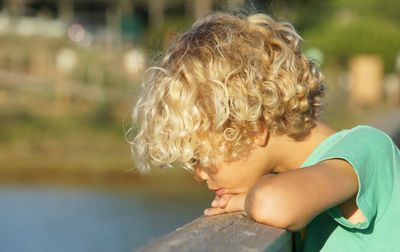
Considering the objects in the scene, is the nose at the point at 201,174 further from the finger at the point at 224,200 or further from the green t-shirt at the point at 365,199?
the green t-shirt at the point at 365,199

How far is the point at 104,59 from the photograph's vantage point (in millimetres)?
32812

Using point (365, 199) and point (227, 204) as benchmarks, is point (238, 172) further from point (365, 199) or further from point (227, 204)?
point (365, 199)

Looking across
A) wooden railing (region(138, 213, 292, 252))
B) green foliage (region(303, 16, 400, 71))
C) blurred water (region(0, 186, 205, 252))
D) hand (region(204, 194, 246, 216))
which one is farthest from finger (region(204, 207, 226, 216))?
green foliage (region(303, 16, 400, 71))

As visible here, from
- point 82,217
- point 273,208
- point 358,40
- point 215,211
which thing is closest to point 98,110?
Answer: point 82,217

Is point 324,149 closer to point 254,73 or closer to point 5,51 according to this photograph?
point 254,73

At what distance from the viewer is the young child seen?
206 cm

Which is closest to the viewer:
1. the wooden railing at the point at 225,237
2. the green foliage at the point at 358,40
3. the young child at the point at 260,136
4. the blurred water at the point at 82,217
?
the wooden railing at the point at 225,237

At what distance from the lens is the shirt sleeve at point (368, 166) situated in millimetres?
2070

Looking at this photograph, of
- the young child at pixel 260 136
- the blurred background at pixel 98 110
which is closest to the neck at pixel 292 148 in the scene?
the young child at pixel 260 136

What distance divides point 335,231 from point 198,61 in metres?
0.39

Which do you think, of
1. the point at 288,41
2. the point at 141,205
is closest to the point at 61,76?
the point at 141,205

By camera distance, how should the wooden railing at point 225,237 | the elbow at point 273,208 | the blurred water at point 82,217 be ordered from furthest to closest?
the blurred water at point 82,217 < the elbow at point 273,208 < the wooden railing at point 225,237

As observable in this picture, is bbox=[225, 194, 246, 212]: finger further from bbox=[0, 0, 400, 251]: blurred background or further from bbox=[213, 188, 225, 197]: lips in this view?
bbox=[0, 0, 400, 251]: blurred background

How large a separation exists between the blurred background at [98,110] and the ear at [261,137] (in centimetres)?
52
